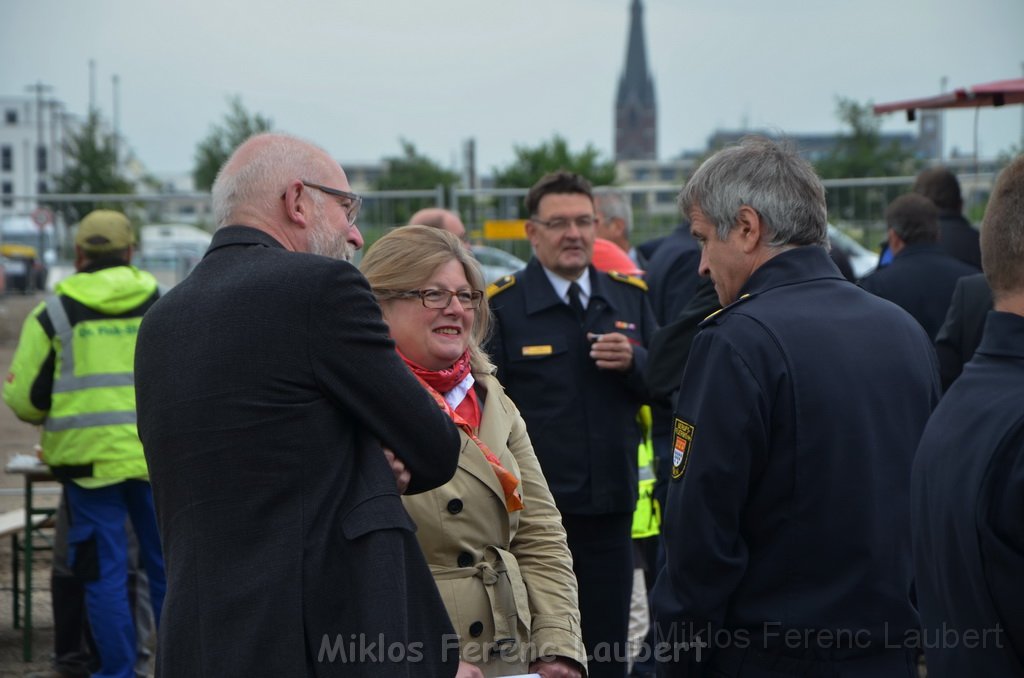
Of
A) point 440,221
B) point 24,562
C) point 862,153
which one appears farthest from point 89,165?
point 440,221

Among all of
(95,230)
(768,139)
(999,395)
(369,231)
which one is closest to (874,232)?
(369,231)

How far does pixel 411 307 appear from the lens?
3.09m

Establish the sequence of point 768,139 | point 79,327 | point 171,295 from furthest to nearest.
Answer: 1. point 79,327
2. point 768,139
3. point 171,295

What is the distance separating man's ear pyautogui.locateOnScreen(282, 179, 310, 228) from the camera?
7.88ft

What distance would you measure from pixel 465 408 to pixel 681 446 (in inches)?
28.8

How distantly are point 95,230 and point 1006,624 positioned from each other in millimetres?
4668

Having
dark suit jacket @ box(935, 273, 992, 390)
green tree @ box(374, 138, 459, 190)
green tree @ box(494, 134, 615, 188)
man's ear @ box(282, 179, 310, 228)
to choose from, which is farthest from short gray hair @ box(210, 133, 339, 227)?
green tree @ box(374, 138, 459, 190)

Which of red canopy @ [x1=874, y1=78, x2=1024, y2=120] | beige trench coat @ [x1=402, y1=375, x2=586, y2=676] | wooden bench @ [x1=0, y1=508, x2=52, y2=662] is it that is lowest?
wooden bench @ [x1=0, y1=508, x2=52, y2=662]

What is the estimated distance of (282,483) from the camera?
220 cm

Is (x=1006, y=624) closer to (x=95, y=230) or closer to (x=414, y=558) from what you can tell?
(x=414, y=558)

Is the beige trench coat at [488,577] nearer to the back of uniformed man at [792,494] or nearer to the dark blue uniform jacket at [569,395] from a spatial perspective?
the back of uniformed man at [792,494]

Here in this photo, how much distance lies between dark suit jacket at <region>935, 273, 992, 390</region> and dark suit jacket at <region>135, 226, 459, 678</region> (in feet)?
11.8

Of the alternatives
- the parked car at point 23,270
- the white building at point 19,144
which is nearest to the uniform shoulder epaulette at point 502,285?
the parked car at point 23,270

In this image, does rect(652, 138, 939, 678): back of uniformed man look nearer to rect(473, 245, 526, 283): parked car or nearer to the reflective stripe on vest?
the reflective stripe on vest
